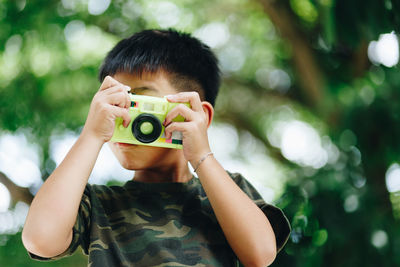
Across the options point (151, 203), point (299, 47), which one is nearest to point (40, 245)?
point (151, 203)

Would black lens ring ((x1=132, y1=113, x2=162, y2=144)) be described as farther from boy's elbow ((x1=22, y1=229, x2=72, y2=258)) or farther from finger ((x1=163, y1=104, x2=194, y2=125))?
boy's elbow ((x1=22, y1=229, x2=72, y2=258))

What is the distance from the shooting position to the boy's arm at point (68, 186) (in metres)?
0.66

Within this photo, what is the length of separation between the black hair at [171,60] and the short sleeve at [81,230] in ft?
0.80

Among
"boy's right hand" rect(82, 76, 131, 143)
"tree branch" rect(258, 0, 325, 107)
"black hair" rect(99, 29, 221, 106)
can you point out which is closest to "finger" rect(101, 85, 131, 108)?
"boy's right hand" rect(82, 76, 131, 143)

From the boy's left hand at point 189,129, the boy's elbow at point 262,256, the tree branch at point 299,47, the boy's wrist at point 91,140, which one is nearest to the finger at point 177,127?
the boy's left hand at point 189,129

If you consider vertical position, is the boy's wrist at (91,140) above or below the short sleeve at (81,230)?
above

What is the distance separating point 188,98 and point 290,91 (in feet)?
6.80

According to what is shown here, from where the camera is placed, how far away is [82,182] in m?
0.68

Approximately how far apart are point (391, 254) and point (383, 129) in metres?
0.35

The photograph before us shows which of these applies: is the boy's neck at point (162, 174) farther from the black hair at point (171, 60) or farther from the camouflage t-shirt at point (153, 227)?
the black hair at point (171, 60)

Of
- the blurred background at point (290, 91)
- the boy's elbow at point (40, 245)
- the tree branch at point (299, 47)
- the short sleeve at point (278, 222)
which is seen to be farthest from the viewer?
the tree branch at point (299, 47)

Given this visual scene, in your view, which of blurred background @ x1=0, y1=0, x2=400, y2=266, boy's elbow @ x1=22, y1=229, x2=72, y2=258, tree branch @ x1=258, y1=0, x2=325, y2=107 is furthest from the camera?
tree branch @ x1=258, y1=0, x2=325, y2=107

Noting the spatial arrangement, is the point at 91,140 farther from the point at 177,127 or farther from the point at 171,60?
the point at 171,60

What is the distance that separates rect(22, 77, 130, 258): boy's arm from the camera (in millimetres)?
660
